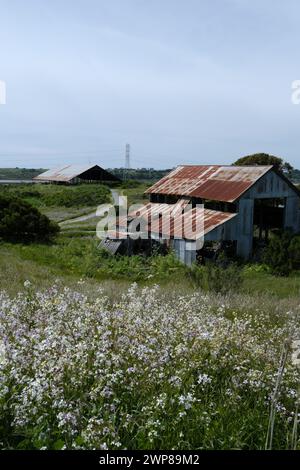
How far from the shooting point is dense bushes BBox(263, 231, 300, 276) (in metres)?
24.3

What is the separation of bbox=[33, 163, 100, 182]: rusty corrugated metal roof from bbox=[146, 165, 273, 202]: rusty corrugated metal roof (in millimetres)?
36624

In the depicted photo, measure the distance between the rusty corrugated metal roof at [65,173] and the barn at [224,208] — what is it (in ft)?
127

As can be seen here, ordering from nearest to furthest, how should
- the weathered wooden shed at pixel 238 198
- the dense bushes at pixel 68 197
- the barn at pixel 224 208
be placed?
the barn at pixel 224 208 < the weathered wooden shed at pixel 238 198 < the dense bushes at pixel 68 197

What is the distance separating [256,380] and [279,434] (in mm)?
707

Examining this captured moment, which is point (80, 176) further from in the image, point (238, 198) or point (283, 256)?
point (283, 256)

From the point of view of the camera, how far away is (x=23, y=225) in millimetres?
32156

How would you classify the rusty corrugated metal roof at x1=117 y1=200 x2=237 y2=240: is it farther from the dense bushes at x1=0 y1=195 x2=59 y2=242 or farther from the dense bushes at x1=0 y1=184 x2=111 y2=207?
the dense bushes at x1=0 y1=184 x2=111 y2=207

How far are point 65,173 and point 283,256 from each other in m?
55.4

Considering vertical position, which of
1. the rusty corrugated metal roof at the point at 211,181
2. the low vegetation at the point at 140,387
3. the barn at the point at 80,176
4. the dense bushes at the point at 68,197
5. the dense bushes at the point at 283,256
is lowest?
the dense bushes at the point at 283,256

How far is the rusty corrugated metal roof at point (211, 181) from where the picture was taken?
93.7 ft

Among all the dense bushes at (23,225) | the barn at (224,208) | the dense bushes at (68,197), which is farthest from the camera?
the dense bushes at (68,197)

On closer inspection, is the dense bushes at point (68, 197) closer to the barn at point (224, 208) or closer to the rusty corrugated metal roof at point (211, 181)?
the rusty corrugated metal roof at point (211, 181)

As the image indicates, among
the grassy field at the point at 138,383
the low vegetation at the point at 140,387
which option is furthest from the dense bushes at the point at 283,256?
the low vegetation at the point at 140,387

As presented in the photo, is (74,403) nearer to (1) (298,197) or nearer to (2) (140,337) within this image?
(2) (140,337)
